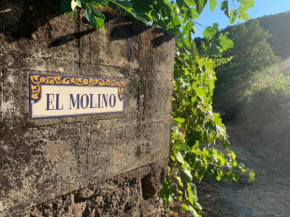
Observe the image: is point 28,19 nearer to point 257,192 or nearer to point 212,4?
point 212,4

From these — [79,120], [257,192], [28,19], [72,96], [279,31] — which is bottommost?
[257,192]

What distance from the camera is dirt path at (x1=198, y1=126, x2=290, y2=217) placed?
4062mm

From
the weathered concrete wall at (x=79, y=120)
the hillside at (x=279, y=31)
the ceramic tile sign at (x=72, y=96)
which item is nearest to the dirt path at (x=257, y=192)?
the weathered concrete wall at (x=79, y=120)

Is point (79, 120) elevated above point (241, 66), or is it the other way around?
point (241, 66)

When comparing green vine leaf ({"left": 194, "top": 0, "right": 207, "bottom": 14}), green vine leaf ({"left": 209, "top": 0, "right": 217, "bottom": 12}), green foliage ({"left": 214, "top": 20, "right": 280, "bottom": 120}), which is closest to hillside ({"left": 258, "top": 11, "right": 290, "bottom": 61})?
green foliage ({"left": 214, "top": 20, "right": 280, "bottom": 120})

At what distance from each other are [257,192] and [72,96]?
4.49 meters

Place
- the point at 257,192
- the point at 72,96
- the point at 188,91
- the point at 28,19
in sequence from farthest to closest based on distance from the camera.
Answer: the point at 257,192
the point at 188,91
the point at 72,96
the point at 28,19

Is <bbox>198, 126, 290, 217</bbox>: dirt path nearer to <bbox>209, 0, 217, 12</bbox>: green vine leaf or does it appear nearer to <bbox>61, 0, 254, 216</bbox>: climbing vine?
<bbox>61, 0, 254, 216</bbox>: climbing vine

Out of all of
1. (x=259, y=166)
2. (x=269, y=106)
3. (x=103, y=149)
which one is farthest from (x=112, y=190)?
(x=269, y=106)

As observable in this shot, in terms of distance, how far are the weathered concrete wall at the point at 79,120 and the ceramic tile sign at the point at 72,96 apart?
0.03 metres

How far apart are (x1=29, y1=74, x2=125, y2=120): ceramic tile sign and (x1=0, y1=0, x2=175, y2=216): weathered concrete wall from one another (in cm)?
3

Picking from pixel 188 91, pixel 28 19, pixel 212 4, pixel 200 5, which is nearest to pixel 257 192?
pixel 188 91

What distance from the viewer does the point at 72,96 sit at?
1.41 m

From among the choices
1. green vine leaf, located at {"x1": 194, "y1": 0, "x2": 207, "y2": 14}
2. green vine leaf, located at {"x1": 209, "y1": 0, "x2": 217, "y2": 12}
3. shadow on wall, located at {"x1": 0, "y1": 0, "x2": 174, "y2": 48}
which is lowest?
shadow on wall, located at {"x1": 0, "y1": 0, "x2": 174, "y2": 48}
